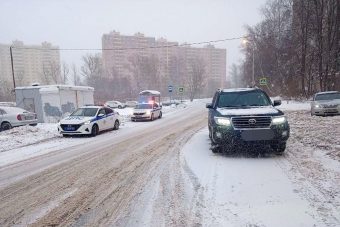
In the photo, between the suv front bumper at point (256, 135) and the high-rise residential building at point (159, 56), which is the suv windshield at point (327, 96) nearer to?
the suv front bumper at point (256, 135)

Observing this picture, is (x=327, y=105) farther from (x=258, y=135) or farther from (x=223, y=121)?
(x=223, y=121)

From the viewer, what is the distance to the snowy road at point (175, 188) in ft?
16.8

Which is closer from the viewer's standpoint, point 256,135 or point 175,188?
point 175,188

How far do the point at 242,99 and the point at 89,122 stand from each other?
8456 mm

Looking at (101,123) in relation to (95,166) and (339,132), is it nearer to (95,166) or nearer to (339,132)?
(95,166)

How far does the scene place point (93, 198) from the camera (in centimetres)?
616

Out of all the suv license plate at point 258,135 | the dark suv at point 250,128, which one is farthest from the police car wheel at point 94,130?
the suv license plate at point 258,135

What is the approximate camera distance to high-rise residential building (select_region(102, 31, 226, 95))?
9825 cm

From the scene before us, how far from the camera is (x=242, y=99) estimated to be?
1088cm

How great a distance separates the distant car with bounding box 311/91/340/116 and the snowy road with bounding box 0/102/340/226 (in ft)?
34.3

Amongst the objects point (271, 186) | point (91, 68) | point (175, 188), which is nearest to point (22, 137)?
point (175, 188)

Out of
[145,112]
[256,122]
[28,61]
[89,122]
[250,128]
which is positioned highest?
[28,61]

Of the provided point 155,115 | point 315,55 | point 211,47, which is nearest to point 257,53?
point 315,55

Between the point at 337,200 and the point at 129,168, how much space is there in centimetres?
480
